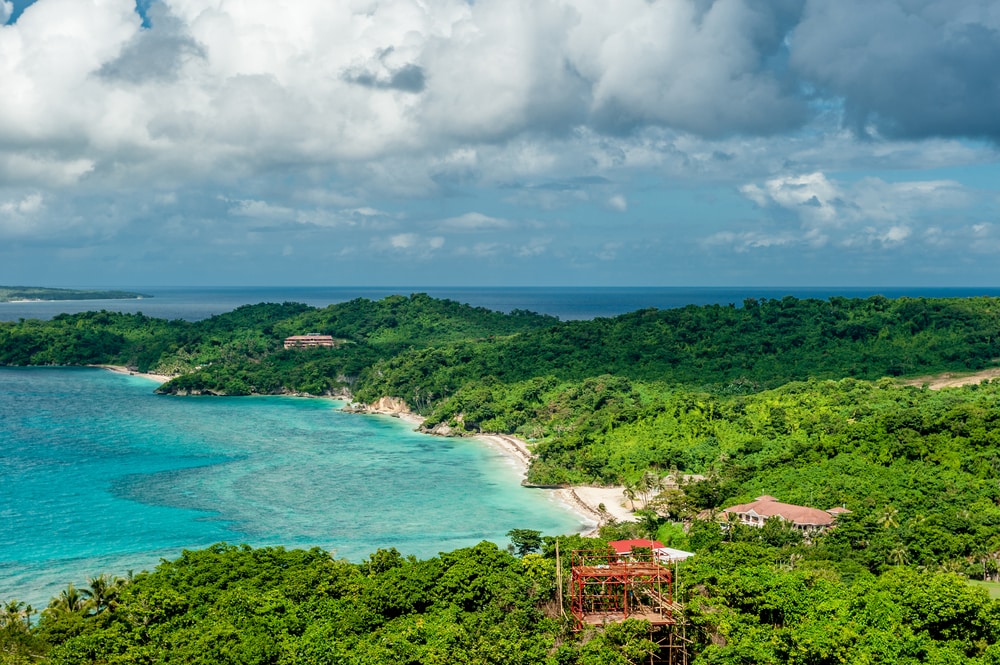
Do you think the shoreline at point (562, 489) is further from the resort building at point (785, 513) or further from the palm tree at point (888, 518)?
the palm tree at point (888, 518)

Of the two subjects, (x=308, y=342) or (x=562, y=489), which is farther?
(x=308, y=342)

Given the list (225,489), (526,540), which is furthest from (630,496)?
(225,489)

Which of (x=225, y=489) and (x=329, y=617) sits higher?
(x=329, y=617)

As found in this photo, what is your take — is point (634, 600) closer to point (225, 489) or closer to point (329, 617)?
point (329, 617)

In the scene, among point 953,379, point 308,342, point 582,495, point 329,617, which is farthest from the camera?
point 308,342

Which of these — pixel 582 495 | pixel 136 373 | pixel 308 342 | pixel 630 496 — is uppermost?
pixel 308 342

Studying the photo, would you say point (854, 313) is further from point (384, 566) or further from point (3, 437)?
point (3, 437)

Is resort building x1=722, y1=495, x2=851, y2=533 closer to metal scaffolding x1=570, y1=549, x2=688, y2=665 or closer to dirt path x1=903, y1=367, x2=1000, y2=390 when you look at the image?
metal scaffolding x1=570, y1=549, x2=688, y2=665
